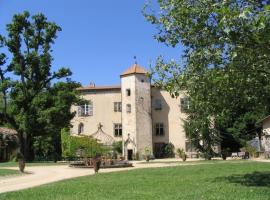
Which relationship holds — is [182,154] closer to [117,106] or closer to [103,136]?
[103,136]

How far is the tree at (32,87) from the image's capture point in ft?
162

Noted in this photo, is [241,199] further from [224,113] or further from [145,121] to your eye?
[145,121]

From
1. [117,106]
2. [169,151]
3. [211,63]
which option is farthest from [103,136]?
[211,63]

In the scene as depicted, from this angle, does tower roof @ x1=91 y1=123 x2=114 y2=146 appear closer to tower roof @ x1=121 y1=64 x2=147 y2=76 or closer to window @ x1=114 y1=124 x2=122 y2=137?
window @ x1=114 y1=124 x2=122 y2=137

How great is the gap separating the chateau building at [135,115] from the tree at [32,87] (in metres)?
11.5

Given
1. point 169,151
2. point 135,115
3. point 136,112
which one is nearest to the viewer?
point 135,115

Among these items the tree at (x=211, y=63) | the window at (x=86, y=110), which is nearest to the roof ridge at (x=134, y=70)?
the window at (x=86, y=110)

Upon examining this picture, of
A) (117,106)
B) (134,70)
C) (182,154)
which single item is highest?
(134,70)

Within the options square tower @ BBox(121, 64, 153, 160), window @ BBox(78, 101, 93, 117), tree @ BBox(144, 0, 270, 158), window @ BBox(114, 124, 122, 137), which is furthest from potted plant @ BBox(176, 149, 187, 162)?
tree @ BBox(144, 0, 270, 158)

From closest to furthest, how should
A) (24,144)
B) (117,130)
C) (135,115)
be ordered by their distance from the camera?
1. (24,144)
2. (135,115)
3. (117,130)

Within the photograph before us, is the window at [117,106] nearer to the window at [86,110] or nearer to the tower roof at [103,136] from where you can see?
the window at [86,110]

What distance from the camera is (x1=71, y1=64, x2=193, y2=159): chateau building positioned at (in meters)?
62.1

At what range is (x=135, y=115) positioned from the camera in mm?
62000

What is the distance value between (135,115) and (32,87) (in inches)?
624
